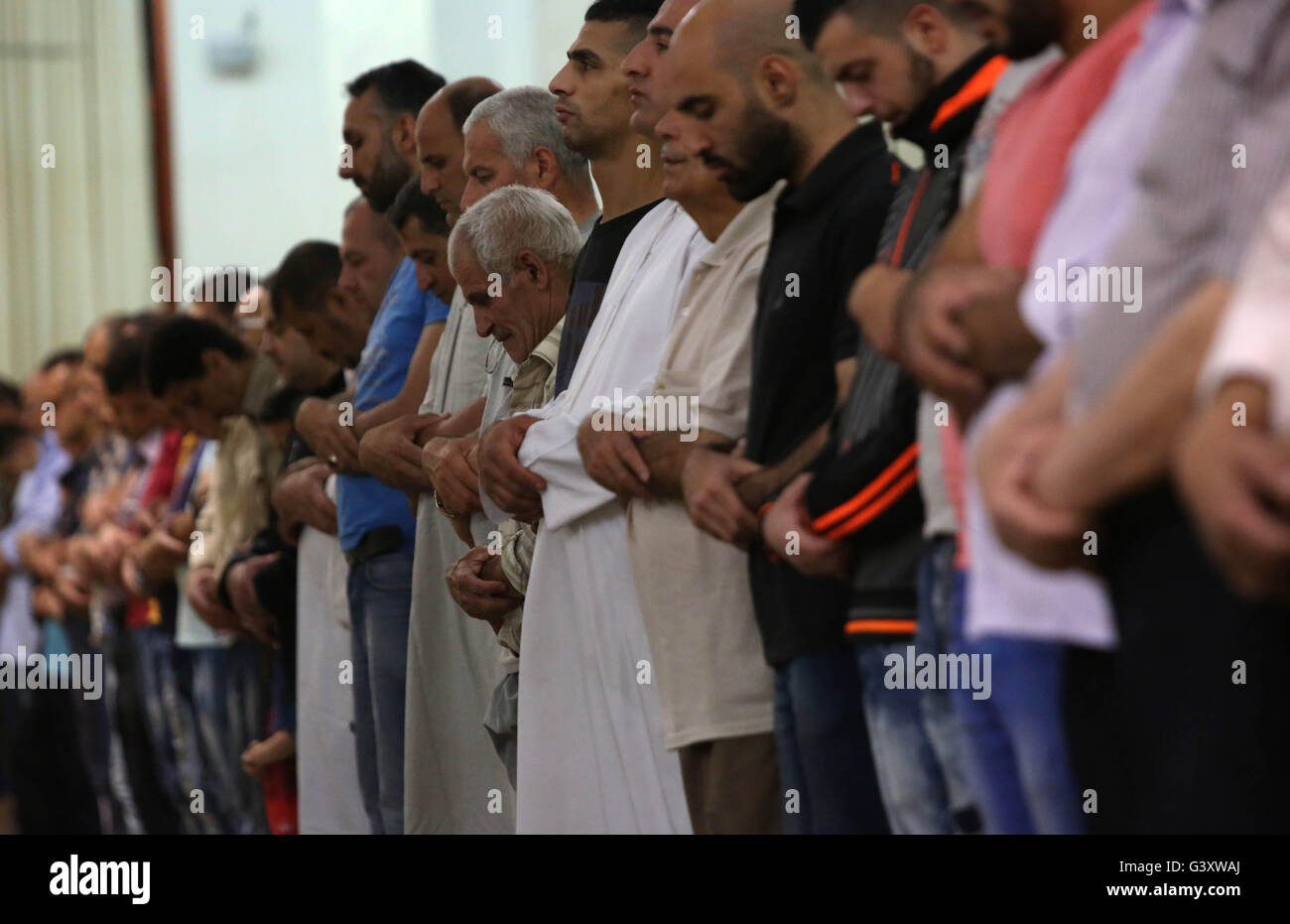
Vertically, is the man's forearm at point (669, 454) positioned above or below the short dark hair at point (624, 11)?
below

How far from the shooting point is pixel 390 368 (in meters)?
4.57

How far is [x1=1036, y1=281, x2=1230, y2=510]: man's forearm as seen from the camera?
1.53 meters

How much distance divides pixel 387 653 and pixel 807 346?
2.05 m

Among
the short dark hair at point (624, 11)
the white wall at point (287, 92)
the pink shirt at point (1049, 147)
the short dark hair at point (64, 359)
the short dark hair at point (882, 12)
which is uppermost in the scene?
the white wall at point (287, 92)

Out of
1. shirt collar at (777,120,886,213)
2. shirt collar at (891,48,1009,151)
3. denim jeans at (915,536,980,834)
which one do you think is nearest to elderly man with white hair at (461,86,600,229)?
shirt collar at (777,120,886,213)

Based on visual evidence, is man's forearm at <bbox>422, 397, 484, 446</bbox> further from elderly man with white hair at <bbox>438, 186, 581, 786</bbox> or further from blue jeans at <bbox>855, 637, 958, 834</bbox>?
blue jeans at <bbox>855, 637, 958, 834</bbox>

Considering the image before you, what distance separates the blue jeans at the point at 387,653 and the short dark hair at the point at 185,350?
1.61 meters

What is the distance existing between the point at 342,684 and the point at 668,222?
75.9 inches

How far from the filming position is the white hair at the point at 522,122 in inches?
160

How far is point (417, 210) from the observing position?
4.36m

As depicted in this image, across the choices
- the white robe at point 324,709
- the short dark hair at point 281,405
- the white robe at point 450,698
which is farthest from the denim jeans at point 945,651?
the short dark hair at point 281,405

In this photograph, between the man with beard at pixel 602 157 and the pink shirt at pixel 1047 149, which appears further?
the man with beard at pixel 602 157

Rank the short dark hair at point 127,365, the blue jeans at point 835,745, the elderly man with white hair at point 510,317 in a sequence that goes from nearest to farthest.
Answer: the blue jeans at point 835,745 < the elderly man with white hair at point 510,317 < the short dark hair at point 127,365

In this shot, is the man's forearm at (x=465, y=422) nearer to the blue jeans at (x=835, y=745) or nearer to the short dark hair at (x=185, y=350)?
the blue jeans at (x=835, y=745)
